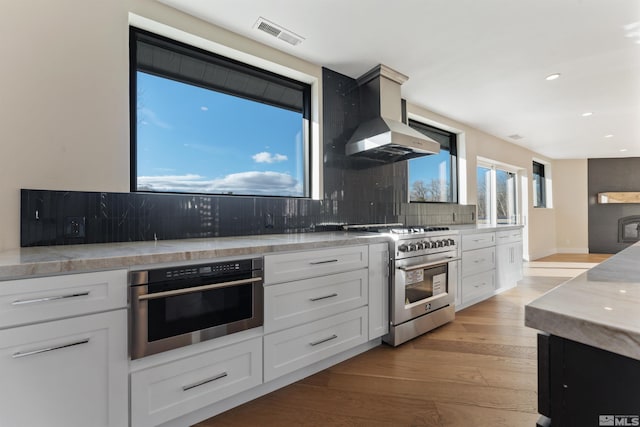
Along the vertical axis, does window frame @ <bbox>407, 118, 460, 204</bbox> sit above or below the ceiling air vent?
below

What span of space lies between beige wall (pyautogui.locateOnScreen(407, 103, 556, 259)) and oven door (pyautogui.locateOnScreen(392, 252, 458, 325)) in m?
2.06

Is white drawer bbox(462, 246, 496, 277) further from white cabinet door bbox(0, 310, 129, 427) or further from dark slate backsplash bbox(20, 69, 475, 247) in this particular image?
white cabinet door bbox(0, 310, 129, 427)

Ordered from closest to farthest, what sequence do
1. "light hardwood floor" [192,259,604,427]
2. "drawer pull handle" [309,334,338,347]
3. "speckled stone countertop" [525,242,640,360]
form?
1. "speckled stone countertop" [525,242,640,360]
2. "light hardwood floor" [192,259,604,427]
3. "drawer pull handle" [309,334,338,347]

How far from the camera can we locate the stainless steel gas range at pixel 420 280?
2371mm

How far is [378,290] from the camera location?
2311 mm

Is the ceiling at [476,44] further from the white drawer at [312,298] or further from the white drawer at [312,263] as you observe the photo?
the white drawer at [312,298]

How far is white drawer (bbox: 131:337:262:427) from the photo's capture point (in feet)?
4.32

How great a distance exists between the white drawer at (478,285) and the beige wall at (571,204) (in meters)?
6.10

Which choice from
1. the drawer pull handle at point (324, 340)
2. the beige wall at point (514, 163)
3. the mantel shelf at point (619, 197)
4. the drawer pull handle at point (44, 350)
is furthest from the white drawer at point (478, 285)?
the mantel shelf at point (619, 197)

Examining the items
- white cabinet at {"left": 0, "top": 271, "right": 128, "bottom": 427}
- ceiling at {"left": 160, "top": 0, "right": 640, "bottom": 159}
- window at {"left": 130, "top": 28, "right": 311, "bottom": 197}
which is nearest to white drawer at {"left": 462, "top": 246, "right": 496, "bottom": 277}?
ceiling at {"left": 160, "top": 0, "right": 640, "bottom": 159}

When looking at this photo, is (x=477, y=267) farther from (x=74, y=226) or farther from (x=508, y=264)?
(x=74, y=226)

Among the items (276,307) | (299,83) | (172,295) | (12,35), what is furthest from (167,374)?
(299,83)

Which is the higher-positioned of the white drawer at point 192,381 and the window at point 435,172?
the window at point 435,172

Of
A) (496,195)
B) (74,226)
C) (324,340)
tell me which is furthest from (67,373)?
(496,195)
